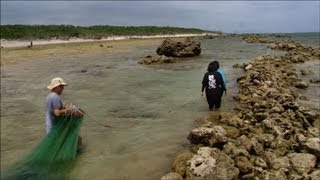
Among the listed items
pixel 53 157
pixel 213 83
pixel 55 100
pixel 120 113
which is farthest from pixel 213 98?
pixel 53 157

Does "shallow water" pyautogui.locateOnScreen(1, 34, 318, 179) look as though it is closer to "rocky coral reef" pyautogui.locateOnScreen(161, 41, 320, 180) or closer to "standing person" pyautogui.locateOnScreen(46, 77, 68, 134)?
"rocky coral reef" pyautogui.locateOnScreen(161, 41, 320, 180)

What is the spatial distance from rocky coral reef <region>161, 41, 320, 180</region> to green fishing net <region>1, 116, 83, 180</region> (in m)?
2.41

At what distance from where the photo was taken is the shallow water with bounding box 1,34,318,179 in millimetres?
9273

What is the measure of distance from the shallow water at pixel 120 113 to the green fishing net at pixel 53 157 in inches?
13.1

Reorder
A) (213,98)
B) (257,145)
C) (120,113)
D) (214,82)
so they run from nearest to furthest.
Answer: (257,145), (214,82), (213,98), (120,113)

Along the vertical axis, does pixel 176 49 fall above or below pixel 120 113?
above

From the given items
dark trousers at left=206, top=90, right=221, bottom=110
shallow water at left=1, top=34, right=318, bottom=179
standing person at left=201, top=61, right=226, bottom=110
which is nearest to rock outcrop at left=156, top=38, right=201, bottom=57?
shallow water at left=1, top=34, right=318, bottom=179

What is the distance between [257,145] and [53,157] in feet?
14.7

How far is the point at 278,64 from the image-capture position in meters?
26.2

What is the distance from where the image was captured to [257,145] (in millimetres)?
9094

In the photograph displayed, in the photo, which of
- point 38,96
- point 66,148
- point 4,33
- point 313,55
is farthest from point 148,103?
point 4,33

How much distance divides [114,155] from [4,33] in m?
69.2

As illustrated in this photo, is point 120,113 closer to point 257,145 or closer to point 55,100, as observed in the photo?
point 55,100

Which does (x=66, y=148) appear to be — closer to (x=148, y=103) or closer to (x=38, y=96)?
(x=148, y=103)
